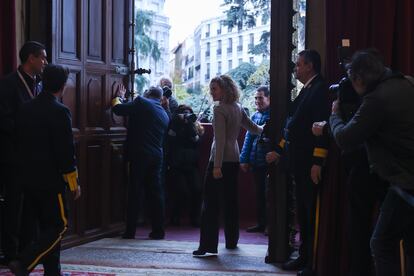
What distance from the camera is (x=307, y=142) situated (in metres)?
3.99

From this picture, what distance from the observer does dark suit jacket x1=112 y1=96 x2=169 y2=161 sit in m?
5.44

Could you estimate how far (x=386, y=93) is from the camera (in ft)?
9.45

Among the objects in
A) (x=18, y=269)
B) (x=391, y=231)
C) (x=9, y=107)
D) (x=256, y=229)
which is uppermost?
(x=9, y=107)

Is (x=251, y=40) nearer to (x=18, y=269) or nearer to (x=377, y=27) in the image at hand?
(x=377, y=27)

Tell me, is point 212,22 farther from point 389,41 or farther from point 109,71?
point 389,41

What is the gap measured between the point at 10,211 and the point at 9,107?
2.34 feet

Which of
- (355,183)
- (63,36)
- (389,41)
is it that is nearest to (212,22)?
(63,36)

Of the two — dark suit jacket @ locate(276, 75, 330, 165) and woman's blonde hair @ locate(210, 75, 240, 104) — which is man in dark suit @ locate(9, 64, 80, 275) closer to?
dark suit jacket @ locate(276, 75, 330, 165)

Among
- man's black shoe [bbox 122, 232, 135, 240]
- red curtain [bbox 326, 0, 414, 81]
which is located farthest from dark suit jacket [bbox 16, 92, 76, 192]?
man's black shoe [bbox 122, 232, 135, 240]

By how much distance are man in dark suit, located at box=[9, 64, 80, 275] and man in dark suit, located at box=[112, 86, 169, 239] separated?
1.89 metres

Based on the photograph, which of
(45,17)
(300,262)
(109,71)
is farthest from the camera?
(109,71)

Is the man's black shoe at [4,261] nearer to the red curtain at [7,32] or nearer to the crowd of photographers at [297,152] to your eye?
the crowd of photographers at [297,152]

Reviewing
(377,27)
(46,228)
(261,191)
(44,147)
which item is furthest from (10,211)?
(377,27)

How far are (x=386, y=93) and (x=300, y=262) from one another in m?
1.71
